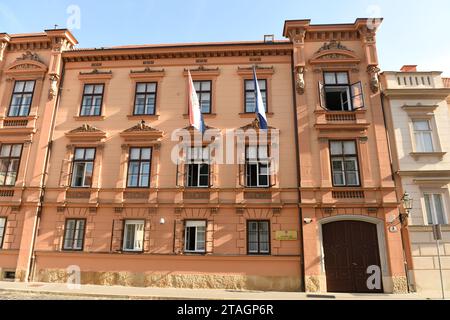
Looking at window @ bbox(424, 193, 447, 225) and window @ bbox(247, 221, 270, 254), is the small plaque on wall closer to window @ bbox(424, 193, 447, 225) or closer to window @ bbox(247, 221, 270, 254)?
window @ bbox(247, 221, 270, 254)

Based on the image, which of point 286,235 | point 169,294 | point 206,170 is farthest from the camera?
point 206,170

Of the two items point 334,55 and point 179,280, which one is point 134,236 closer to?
point 179,280

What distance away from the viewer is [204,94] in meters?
17.5

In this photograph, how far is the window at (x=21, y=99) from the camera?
1794cm

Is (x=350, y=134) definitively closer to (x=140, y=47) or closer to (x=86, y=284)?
(x=140, y=47)

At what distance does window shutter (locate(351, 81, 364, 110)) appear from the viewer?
16.1 metres

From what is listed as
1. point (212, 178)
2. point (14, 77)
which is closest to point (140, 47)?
point (14, 77)

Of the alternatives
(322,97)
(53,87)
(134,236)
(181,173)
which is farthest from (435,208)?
(53,87)

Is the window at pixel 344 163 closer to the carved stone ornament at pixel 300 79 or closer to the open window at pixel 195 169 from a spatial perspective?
the carved stone ornament at pixel 300 79

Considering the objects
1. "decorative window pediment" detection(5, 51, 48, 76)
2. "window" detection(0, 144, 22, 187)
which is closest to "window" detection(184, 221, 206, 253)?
"window" detection(0, 144, 22, 187)

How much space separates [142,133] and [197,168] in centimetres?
347

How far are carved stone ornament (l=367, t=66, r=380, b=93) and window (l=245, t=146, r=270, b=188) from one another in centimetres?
641

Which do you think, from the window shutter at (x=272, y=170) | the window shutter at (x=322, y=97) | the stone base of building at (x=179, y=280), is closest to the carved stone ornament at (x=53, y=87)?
the stone base of building at (x=179, y=280)

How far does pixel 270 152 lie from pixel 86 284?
11.0 metres
